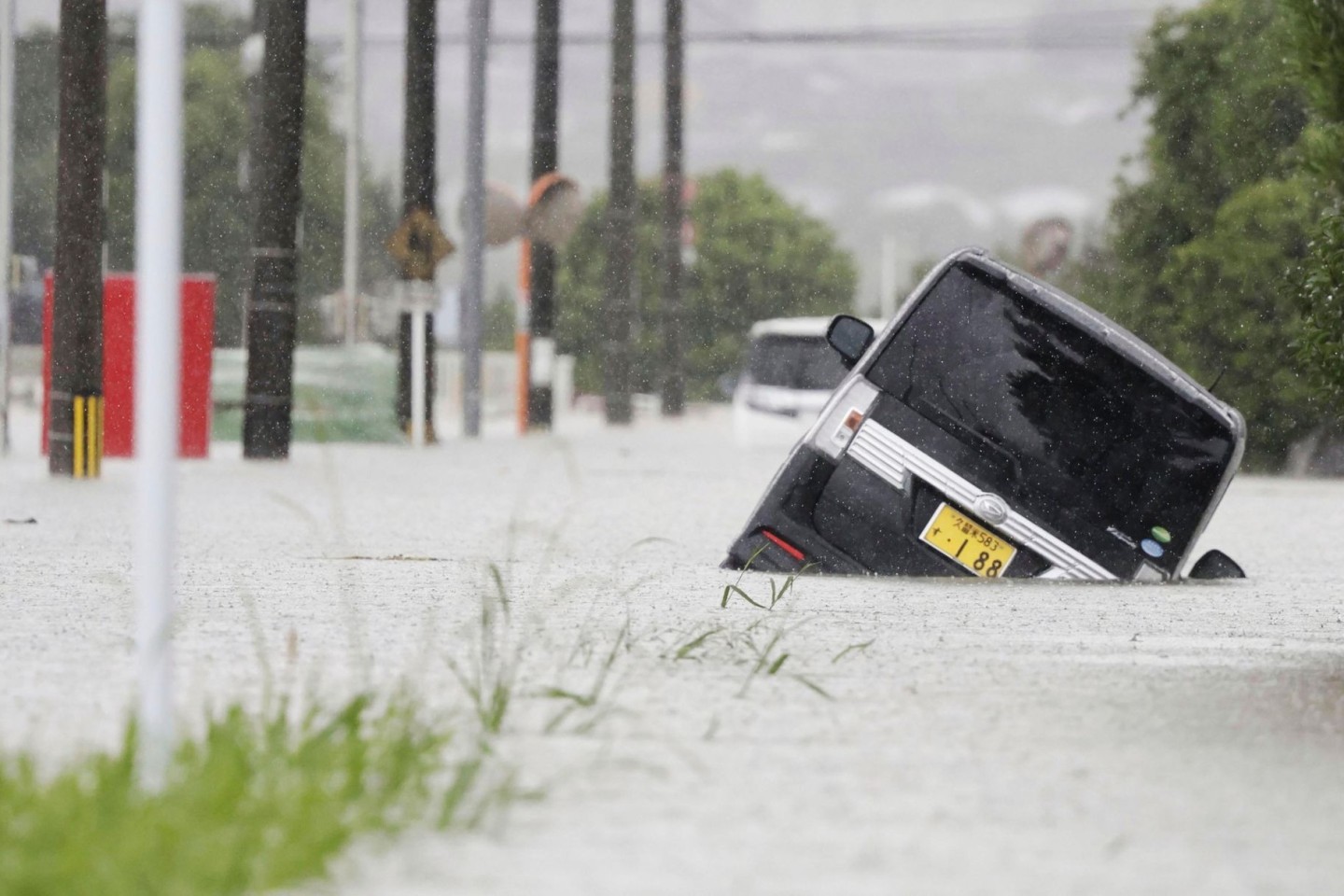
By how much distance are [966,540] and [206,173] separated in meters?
70.2

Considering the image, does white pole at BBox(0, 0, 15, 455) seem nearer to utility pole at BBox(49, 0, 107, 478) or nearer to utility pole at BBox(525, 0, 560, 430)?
utility pole at BBox(49, 0, 107, 478)

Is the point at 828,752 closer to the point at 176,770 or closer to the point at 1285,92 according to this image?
the point at 176,770

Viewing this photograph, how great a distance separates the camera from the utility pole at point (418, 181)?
31.5m

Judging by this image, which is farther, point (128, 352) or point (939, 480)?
point (128, 352)

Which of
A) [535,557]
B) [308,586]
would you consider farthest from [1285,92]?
[308,586]

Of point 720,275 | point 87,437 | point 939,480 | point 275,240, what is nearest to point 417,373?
point 275,240

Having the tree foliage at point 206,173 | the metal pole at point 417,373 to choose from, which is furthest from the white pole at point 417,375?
the tree foliage at point 206,173

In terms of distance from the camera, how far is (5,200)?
28.4 metres

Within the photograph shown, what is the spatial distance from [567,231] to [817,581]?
25.9 metres

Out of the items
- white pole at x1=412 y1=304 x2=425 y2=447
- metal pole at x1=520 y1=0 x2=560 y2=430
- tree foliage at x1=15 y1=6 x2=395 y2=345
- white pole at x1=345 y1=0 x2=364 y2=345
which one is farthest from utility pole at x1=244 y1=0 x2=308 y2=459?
tree foliage at x1=15 y1=6 x2=395 y2=345

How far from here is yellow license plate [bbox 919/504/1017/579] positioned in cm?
1193

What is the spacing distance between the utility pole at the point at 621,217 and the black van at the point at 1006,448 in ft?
111

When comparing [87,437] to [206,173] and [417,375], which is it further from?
[206,173]

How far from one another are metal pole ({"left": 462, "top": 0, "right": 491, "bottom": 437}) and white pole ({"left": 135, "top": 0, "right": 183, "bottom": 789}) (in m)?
30.1
